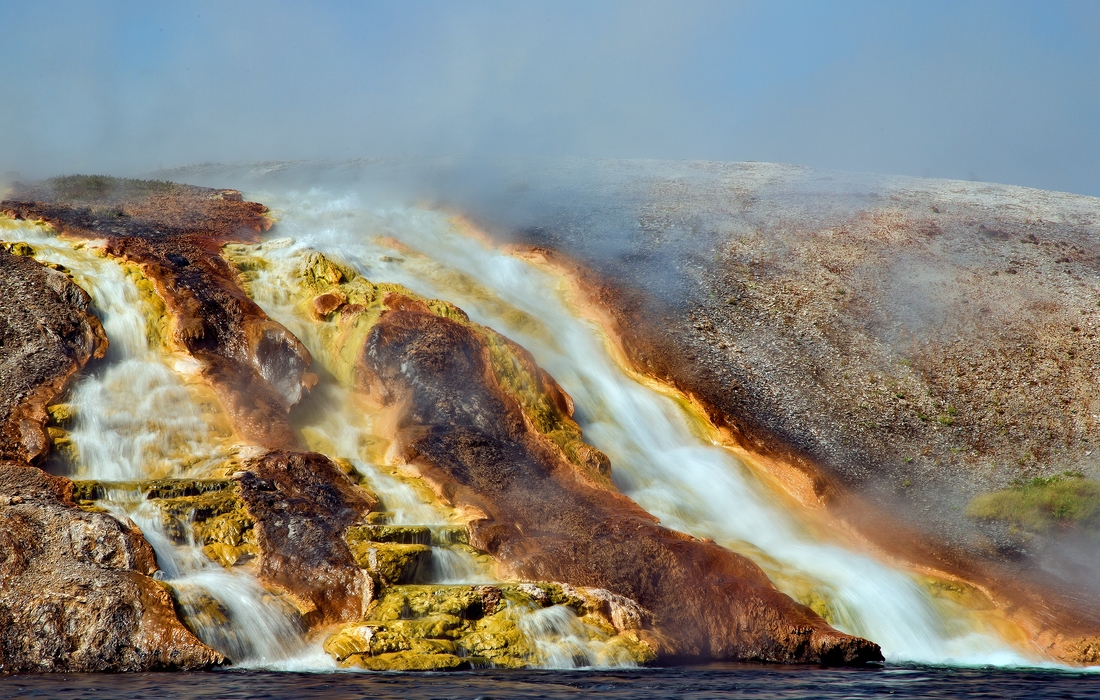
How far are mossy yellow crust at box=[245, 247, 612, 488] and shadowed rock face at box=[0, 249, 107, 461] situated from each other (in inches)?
208

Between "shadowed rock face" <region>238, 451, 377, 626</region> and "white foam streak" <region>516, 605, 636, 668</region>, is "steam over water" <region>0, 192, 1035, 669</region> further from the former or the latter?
"shadowed rock face" <region>238, 451, 377, 626</region>

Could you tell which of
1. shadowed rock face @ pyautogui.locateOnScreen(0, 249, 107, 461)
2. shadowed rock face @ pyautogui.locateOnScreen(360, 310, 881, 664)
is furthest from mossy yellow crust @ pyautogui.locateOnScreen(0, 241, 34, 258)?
shadowed rock face @ pyautogui.locateOnScreen(360, 310, 881, 664)

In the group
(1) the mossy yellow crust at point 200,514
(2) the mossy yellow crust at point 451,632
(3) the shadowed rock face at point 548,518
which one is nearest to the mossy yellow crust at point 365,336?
(3) the shadowed rock face at point 548,518

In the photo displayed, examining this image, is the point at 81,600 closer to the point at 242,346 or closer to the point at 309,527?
the point at 309,527

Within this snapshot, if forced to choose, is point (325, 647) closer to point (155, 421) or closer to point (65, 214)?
point (155, 421)

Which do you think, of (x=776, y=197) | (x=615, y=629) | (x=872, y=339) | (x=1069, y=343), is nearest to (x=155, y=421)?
(x=615, y=629)

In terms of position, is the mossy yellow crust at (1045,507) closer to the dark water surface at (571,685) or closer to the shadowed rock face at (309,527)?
the dark water surface at (571,685)

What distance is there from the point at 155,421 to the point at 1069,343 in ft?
91.6

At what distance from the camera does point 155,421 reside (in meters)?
19.1

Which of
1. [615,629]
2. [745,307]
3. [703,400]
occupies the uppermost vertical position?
[745,307]

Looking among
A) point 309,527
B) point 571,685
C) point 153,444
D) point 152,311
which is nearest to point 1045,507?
point 571,685

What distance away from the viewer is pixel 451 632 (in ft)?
45.5

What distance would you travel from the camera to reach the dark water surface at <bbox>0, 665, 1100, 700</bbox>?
11.1m

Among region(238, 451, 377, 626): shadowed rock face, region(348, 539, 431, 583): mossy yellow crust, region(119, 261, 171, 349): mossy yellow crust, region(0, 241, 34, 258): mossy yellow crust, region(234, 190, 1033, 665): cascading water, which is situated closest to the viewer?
region(238, 451, 377, 626): shadowed rock face
